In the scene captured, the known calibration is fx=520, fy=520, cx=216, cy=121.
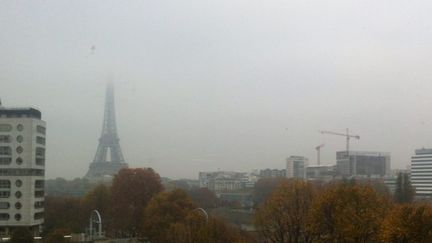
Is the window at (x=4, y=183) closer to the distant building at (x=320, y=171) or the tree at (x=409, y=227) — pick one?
the tree at (x=409, y=227)

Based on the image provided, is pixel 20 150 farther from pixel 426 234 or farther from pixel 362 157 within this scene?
pixel 362 157

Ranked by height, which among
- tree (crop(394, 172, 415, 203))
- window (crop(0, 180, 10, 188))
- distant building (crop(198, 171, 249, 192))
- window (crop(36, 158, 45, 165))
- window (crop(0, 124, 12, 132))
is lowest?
distant building (crop(198, 171, 249, 192))

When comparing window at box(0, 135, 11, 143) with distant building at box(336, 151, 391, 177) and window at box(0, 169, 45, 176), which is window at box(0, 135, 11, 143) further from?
distant building at box(336, 151, 391, 177)

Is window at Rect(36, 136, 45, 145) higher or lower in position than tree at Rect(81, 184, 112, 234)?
higher

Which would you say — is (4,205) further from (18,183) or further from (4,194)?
(18,183)

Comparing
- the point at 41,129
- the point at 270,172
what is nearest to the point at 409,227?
the point at 41,129

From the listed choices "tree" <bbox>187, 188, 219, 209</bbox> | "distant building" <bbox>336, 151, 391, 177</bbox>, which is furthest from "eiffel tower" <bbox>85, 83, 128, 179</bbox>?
"distant building" <bbox>336, 151, 391, 177</bbox>
